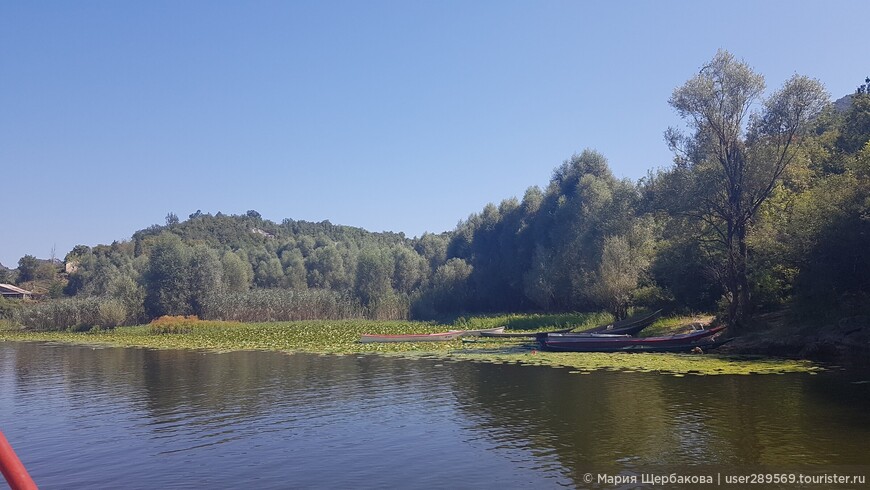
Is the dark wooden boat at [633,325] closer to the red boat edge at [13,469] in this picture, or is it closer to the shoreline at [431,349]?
the shoreline at [431,349]

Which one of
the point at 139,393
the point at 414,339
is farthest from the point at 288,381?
the point at 414,339

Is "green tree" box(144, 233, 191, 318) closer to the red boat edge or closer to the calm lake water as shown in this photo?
the calm lake water

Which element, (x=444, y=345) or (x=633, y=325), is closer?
(x=633, y=325)

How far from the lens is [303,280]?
405 feet

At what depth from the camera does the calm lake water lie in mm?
13672

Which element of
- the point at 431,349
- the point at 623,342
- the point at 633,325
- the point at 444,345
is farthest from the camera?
the point at 444,345

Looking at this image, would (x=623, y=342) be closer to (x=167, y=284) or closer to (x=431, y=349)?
(x=431, y=349)

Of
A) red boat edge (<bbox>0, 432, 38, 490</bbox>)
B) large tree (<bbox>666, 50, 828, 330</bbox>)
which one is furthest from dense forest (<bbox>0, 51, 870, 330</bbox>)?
red boat edge (<bbox>0, 432, 38, 490</bbox>)

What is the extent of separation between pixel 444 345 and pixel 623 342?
533 inches

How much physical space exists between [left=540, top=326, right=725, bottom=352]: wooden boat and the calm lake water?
764 centimetres

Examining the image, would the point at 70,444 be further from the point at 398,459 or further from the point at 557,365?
the point at 557,365

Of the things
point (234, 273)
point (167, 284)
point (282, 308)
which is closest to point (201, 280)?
point (167, 284)

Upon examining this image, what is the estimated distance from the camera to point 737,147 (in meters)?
35.8

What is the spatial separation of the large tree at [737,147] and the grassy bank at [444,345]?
7.46m
